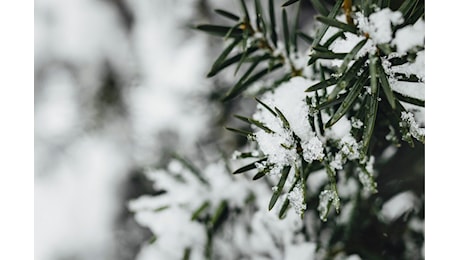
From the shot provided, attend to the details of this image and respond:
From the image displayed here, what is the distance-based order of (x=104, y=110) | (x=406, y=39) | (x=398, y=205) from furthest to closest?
(x=104, y=110)
(x=398, y=205)
(x=406, y=39)

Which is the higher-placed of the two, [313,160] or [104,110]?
[104,110]

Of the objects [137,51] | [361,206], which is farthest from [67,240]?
[361,206]

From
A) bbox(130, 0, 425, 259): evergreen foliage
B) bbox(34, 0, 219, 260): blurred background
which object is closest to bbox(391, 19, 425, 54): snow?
bbox(130, 0, 425, 259): evergreen foliage

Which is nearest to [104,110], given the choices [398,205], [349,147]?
[398,205]

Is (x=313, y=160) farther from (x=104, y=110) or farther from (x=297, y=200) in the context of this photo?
(x=104, y=110)

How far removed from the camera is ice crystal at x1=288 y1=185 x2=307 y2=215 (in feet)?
0.85

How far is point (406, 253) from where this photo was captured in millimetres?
446

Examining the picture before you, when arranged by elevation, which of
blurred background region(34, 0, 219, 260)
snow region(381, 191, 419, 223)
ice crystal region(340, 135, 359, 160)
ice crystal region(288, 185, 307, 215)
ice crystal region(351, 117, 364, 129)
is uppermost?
blurred background region(34, 0, 219, 260)

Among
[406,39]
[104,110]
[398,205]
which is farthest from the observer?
[104,110]

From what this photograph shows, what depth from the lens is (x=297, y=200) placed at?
0.27 metres

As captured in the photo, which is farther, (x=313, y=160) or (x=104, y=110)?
(x=104, y=110)

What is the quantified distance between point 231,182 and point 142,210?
10 centimetres

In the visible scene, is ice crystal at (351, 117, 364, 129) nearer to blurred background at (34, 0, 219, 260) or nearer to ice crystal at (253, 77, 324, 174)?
ice crystal at (253, 77, 324, 174)

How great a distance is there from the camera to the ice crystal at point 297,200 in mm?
260
